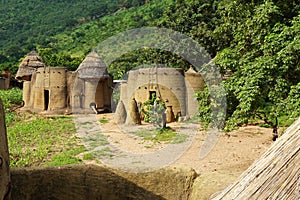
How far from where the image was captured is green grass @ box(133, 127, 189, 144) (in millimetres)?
12223

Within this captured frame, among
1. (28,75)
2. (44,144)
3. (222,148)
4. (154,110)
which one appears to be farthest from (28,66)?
(222,148)

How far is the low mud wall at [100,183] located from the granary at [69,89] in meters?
15.5

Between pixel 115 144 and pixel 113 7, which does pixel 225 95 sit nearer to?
pixel 115 144

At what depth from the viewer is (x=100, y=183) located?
12.3ft

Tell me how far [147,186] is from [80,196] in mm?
689

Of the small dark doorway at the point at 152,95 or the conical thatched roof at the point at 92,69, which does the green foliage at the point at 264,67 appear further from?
the conical thatched roof at the point at 92,69

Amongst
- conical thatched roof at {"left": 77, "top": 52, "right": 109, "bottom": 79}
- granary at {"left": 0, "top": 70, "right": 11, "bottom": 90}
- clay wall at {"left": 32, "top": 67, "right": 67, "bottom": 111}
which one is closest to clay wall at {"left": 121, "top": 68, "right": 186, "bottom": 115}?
conical thatched roof at {"left": 77, "top": 52, "right": 109, "bottom": 79}

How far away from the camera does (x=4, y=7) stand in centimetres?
7275

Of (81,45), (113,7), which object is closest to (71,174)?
(81,45)

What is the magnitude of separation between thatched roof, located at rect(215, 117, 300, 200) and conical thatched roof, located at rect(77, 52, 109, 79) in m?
18.4

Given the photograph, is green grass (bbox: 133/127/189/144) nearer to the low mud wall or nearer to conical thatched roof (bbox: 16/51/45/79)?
the low mud wall

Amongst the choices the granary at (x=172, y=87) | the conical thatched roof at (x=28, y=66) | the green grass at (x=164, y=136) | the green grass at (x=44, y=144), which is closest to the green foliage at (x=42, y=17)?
the conical thatched roof at (x=28, y=66)

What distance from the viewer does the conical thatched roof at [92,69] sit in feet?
64.2

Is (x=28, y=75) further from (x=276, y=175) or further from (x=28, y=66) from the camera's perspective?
(x=276, y=175)
